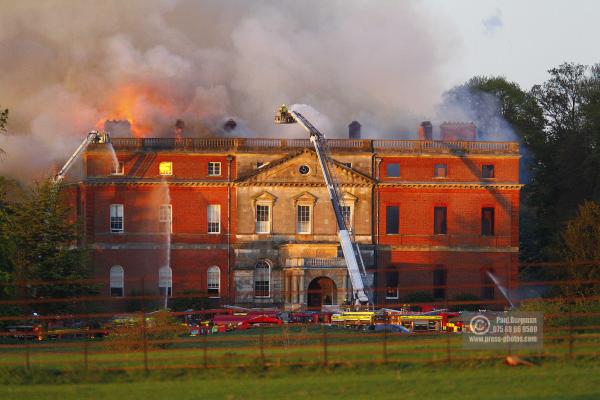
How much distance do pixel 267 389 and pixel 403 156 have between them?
159 feet

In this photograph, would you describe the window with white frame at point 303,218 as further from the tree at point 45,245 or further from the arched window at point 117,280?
the tree at point 45,245

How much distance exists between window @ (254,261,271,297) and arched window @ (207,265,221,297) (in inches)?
80.9

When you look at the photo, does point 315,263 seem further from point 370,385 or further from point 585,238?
point 370,385

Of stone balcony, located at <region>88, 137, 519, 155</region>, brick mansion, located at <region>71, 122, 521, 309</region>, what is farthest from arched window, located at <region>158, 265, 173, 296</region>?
stone balcony, located at <region>88, 137, 519, 155</region>

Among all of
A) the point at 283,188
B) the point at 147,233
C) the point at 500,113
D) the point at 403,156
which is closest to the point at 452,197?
the point at 403,156

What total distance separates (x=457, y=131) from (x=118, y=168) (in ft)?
65.3

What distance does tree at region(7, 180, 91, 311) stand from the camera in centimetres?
5388

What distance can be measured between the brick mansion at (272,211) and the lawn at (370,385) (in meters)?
43.6

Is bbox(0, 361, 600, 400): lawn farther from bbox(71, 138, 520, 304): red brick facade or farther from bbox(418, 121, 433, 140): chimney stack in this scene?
bbox(418, 121, 433, 140): chimney stack

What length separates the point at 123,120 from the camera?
8100 cm

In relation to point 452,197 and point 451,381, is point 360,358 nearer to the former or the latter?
point 451,381

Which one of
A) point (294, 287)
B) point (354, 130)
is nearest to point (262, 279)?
point (294, 287)

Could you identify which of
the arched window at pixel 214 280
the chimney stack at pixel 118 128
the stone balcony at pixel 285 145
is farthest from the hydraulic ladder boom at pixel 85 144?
the arched window at pixel 214 280

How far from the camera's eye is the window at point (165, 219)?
73875mm
